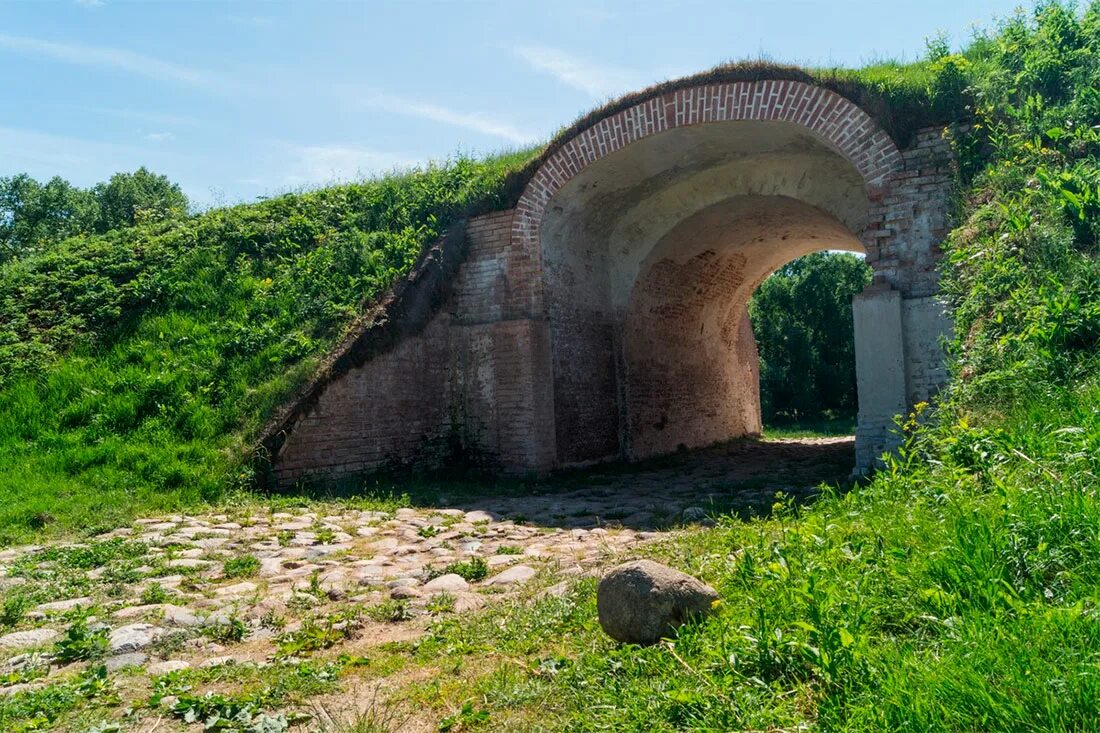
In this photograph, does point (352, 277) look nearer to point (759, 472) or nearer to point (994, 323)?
point (759, 472)

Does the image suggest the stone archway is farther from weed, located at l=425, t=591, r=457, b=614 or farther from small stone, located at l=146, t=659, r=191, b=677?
small stone, located at l=146, t=659, r=191, b=677

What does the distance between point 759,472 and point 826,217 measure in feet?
13.6

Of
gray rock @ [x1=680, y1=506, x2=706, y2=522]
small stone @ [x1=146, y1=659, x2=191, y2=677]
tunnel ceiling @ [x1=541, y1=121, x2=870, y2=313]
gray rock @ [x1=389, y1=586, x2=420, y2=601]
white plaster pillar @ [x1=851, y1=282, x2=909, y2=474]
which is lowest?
gray rock @ [x1=680, y1=506, x2=706, y2=522]

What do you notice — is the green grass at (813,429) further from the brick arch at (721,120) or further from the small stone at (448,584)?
the small stone at (448,584)

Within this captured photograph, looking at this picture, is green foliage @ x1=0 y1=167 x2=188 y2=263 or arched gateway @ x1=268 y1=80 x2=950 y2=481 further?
green foliage @ x1=0 y1=167 x2=188 y2=263

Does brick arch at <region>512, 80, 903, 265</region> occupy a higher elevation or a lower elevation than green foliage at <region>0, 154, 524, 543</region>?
higher

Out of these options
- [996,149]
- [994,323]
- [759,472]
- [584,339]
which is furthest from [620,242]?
[994,323]

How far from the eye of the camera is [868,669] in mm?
2283

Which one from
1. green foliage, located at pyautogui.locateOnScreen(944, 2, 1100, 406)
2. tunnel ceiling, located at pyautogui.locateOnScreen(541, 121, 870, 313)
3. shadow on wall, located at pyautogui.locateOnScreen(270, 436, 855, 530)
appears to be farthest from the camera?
tunnel ceiling, located at pyautogui.locateOnScreen(541, 121, 870, 313)

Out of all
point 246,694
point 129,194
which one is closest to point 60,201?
point 129,194

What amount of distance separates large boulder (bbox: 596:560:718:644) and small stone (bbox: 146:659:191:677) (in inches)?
75.4

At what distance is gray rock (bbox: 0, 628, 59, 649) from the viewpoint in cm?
381

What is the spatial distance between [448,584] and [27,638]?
2182 millimetres

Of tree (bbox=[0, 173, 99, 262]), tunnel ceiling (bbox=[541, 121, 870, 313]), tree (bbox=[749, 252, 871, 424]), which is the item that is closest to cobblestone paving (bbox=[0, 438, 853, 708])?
tunnel ceiling (bbox=[541, 121, 870, 313])
